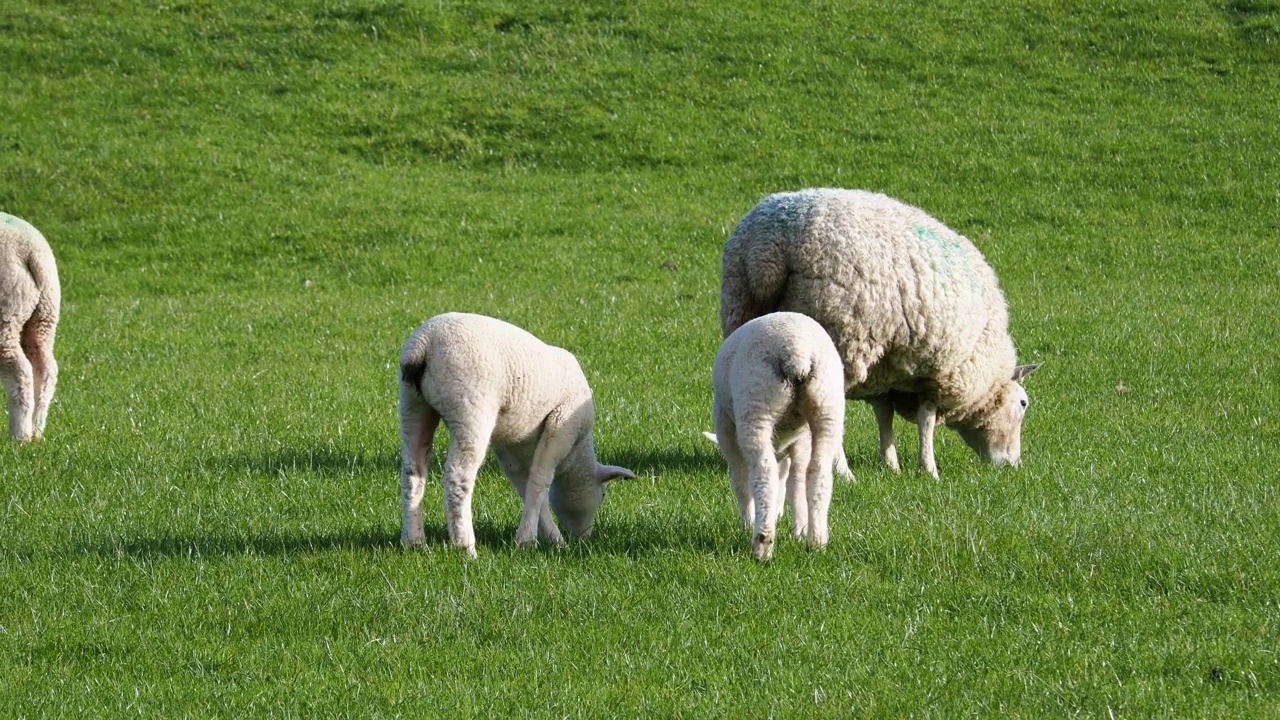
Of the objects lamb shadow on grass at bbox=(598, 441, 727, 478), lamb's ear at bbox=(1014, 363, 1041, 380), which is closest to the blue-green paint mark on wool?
lamb's ear at bbox=(1014, 363, 1041, 380)

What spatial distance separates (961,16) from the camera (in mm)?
27656

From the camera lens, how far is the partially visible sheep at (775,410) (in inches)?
247

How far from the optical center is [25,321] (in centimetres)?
1006

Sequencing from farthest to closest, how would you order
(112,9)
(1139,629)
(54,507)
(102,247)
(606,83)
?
(112,9), (606,83), (102,247), (54,507), (1139,629)

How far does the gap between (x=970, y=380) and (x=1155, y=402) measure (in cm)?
272

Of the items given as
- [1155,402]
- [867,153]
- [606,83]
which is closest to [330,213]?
[606,83]

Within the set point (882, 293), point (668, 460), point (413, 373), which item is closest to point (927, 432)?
point (882, 293)

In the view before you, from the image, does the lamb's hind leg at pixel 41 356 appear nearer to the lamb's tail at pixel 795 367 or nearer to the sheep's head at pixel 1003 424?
the lamb's tail at pixel 795 367

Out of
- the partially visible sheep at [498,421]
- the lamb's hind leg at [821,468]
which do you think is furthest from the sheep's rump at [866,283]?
the lamb's hind leg at [821,468]

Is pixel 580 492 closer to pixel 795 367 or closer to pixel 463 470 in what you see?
pixel 463 470

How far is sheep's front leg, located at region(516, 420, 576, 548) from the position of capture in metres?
6.94

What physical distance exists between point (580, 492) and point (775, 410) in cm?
139

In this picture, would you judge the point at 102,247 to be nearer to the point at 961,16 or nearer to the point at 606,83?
the point at 606,83

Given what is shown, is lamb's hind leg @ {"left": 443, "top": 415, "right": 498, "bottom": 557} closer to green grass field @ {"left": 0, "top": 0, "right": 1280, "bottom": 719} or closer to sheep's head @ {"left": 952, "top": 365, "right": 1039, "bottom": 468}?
green grass field @ {"left": 0, "top": 0, "right": 1280, "bottom": 719}
